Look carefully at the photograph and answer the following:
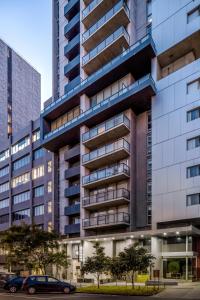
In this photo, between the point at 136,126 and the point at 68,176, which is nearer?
the point at 136,126

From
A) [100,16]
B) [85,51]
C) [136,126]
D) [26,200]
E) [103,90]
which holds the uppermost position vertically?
[100,16]

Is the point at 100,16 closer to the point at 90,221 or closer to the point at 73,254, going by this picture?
the point at 90,221

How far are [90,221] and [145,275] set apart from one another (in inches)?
465

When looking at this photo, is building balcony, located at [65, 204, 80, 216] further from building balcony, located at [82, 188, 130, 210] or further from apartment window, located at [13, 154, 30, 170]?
apartment window, located at [13, 154, 30, 170]

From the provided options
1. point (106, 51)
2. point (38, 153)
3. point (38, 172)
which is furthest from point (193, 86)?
point (38, 153)

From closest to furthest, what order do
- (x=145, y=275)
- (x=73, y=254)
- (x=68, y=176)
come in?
(x=145, y=275)
(x=73, y=254)
(x=68, y=176)

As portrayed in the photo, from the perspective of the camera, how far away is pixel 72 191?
54.3 meters

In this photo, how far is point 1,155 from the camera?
281ft

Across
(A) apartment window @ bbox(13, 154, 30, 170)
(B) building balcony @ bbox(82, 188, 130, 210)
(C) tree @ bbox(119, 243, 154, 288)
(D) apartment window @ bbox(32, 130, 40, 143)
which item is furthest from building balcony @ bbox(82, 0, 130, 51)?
(C) tree @ bbox(119, 243, 154, 288)

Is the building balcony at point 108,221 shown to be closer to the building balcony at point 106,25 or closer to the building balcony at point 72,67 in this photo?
the building balcony at point 72,67

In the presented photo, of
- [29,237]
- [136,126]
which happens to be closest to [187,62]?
[136,126]

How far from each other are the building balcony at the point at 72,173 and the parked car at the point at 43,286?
73.3ft

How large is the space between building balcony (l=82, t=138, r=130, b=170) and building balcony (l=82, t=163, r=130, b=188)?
55.2 inches

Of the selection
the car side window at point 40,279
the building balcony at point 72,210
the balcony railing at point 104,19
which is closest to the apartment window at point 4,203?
the building balcony at point 72,210
